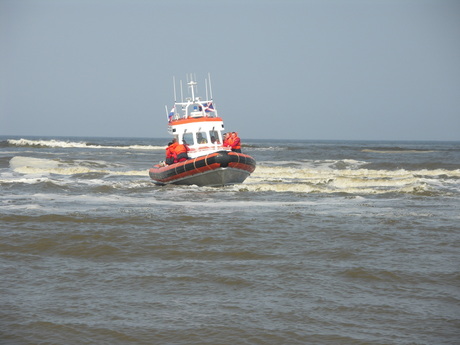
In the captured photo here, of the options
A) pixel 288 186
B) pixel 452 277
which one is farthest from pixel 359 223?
pixel 288 186

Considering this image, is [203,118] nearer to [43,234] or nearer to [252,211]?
[252,211]

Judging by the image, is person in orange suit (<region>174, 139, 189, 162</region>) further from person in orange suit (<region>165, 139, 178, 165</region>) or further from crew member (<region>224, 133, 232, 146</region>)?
crew member (<region>224, 133, 232, 146</region>)

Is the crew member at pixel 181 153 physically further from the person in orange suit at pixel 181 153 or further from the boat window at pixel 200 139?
the boat window at pixel 200 139

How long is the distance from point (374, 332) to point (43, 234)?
227 inches

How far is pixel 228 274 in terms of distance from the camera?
677cm

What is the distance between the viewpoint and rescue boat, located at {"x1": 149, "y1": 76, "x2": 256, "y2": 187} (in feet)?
58.5

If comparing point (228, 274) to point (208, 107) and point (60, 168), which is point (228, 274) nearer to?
point (208, 107)

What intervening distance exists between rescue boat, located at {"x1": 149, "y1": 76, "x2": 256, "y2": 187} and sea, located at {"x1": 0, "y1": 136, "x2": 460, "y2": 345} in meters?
4.85

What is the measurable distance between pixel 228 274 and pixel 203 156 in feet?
37.1

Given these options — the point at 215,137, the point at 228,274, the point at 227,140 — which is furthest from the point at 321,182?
the point at 228,274

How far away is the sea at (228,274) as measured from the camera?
502cm

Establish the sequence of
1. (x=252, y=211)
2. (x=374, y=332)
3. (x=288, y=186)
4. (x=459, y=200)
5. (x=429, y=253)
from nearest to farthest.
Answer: (x=374, y=332) < (x=429, y=253) < (x=252, y=211) < (x=459, y=200) < (x=288, y=186)

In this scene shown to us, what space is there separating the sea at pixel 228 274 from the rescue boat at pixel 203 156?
4850 millimetres

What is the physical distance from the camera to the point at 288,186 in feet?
59.5
